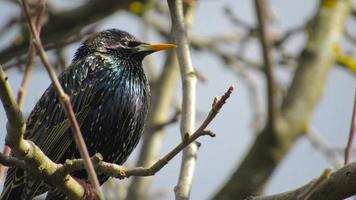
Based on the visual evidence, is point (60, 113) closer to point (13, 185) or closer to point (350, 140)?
point (13, 185)

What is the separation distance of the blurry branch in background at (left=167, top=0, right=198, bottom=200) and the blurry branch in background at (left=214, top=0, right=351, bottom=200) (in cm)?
227

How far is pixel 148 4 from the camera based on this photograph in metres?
7.57

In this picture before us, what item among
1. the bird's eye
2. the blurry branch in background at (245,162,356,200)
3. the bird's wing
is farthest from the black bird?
the blurry branch in background at (245,162,356,200)

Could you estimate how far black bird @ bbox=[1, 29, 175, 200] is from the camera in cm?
527

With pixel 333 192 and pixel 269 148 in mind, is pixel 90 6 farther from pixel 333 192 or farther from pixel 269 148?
pixel 333 192

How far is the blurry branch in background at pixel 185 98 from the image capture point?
4258mm

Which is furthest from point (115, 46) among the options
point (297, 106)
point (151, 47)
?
point (297, 106)

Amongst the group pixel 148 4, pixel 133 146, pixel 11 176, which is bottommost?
pixel 11 176

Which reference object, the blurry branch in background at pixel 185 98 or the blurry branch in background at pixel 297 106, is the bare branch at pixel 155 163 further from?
the blurry branch in background at pixel 297 106

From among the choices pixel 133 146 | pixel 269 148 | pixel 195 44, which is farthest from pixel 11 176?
pixel 195 44

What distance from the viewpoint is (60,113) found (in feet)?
17.8

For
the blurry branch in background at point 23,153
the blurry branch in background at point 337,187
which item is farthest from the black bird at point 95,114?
the blurry branch in background at point 337,187

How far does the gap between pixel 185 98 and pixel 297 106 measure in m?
3.17

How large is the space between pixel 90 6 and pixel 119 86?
158cm
